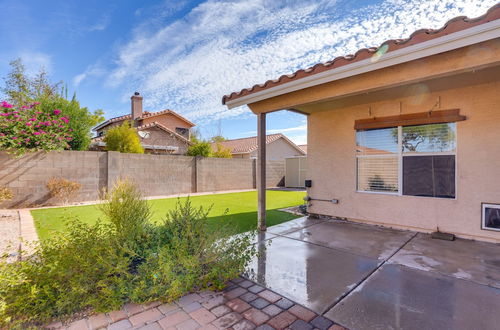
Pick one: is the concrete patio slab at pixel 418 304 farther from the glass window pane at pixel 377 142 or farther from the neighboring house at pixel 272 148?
the neighboring house at pixel 272 148

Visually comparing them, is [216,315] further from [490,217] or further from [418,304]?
[490,217]

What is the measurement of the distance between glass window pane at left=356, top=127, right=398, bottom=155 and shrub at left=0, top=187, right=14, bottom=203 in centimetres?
1278

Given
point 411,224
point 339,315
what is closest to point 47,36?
point 339,315

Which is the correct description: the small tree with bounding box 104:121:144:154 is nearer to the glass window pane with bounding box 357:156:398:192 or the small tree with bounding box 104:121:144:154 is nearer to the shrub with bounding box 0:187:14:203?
the shrub with bounding box 0:187:14:203

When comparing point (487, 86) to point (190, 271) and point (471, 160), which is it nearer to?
point (471, 160)

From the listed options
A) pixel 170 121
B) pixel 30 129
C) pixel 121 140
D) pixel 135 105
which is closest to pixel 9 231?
pixel 30 129

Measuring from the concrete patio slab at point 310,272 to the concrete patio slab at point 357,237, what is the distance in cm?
37

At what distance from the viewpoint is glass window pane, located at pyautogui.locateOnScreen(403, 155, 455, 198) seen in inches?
230

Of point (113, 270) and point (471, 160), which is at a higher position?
point (471, 160)

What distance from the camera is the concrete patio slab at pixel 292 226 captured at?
6447 mm

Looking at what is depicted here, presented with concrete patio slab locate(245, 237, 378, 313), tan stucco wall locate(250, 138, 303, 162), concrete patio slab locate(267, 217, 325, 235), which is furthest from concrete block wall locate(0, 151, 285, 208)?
concrete patio slab locate(245, 237, 378, 313)

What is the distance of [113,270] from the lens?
312cm

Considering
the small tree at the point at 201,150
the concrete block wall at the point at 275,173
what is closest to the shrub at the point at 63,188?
the small tree at the point at 201,150

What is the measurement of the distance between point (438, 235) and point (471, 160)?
1.88 meters
